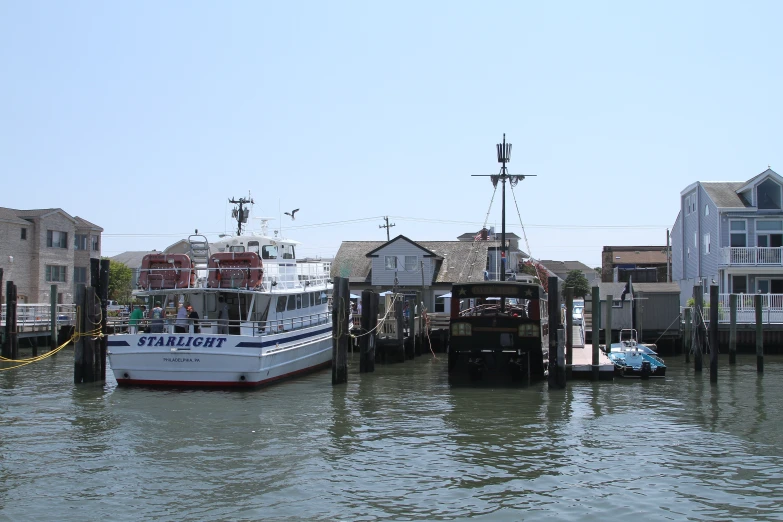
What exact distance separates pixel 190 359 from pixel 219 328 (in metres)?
1.80

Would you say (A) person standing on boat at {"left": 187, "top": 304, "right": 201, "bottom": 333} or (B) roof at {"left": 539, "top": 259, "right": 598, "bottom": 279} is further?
(B) roof at {"left": 539, "top": 259, "right": 598, "bottom": 279}

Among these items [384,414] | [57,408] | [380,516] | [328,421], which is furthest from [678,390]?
[57,408]

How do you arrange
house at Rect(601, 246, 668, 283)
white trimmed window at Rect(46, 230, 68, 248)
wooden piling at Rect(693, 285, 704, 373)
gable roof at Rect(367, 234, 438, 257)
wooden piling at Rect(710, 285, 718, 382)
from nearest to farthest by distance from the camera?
wooden piling at Rect(710, 285, 718, 382)
wooden piling at Rect(693, 285, 704, 373)
gable roof at Rect(367, 234, 438, 257)
white trimmed window at Rect(46, 230, 68, 248)
house at Rect(601, 246, 668, 283)

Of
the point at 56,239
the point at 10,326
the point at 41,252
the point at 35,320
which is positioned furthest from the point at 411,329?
the point at 56,239

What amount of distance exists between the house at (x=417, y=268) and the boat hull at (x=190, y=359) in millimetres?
31325

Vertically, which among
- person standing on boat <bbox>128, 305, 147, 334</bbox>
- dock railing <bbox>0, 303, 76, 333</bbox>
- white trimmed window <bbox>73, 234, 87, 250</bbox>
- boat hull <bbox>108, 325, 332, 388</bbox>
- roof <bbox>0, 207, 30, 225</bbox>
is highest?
roof <bbox>0, 207, 30, 225</bbox>

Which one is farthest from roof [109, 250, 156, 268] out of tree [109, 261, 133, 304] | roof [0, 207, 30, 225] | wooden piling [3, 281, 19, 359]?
wooden piling [3, 281, 19, 359]

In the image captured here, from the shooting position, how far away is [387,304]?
34.7 m

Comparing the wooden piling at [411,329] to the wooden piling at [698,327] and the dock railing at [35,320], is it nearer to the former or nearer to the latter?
the wooden piling at [698,327]

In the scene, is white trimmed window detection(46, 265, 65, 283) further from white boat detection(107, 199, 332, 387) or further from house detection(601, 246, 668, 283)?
house detection(601, 246, 668, 283)

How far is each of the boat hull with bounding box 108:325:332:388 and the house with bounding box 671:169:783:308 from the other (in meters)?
27.4

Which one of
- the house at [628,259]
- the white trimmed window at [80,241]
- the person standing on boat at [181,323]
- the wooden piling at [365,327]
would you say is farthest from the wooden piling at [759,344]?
the white trimmed window at [80,241]

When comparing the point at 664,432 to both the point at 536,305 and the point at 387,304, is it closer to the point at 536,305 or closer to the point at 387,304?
the point at 536,305

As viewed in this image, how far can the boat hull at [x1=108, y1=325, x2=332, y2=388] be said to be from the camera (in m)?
23.1
